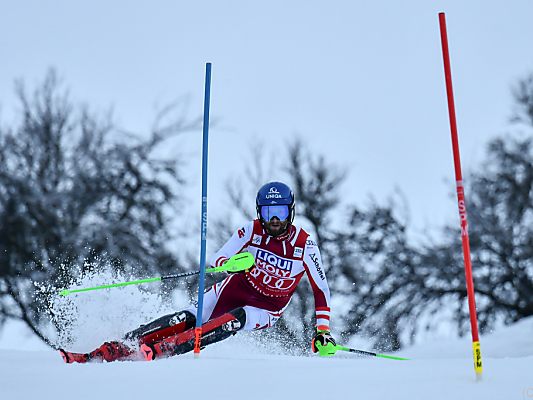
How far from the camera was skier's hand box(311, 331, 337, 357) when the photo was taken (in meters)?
6.60

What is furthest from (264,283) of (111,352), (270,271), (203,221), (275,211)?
(111,352)

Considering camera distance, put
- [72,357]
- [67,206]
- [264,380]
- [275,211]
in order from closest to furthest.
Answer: [264,380] < [72,357] < [275,211] < [67,206]

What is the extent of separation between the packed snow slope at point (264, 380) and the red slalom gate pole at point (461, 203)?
0.19 meters

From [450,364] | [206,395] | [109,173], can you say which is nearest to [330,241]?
[109,173]

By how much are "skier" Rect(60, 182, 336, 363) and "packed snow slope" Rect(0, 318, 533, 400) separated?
1618 mm

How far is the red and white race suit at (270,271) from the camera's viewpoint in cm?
712

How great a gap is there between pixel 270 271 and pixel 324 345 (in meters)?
0.92

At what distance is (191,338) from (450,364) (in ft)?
7.28

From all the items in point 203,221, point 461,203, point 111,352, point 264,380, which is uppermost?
point 461,203

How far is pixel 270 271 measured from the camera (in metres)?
7.18

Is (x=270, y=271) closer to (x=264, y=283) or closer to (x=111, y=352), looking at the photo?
(x=264, y=283)

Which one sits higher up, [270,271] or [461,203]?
[461,203]

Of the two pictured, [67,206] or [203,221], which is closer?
[203,221]

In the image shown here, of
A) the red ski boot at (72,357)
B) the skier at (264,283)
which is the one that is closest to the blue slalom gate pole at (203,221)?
the skier at (264,283)
